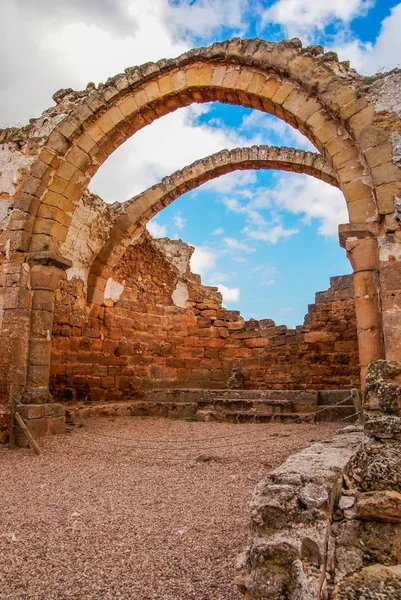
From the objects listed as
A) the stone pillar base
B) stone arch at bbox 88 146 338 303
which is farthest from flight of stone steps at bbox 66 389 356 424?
stone arch at bbox 88 146 338 303

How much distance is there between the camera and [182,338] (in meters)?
10.3

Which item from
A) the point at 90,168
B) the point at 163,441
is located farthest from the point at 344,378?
the point at 90,168

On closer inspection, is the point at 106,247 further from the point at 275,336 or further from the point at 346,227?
the point at 346,227

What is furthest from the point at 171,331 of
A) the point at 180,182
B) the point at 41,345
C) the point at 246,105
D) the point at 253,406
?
the point at 246,105

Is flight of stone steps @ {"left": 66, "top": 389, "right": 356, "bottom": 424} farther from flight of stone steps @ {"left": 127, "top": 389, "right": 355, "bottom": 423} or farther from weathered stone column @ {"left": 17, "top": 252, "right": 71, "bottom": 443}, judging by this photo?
weathered stone column @ {"left": 17, "top": 252, "right": 71, "bottom": 443}

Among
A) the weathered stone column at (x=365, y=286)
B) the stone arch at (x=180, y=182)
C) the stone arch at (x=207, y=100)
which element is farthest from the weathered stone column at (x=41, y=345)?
the weathered stone column at (x=365, y=286)

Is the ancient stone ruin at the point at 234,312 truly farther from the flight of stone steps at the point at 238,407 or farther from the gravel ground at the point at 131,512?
the gravel ground at the point at 131,512

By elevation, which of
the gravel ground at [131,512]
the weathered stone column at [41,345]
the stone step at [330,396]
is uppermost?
the weathered stone column at [41,345]

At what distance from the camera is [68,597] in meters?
1.95

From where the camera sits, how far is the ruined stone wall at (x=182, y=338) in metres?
8.73

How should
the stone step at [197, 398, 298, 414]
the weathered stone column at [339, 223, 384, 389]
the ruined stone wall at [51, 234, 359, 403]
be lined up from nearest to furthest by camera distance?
the weathered stone column at [339, 223, 384, 389]
the stone step at [197, 398, 298, 414]
the ruined stone wall at [51, 234, 359, 403]

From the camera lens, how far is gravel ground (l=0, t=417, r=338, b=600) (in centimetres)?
206

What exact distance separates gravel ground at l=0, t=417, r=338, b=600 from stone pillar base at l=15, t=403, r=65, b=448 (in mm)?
214

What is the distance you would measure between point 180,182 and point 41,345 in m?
4.75
